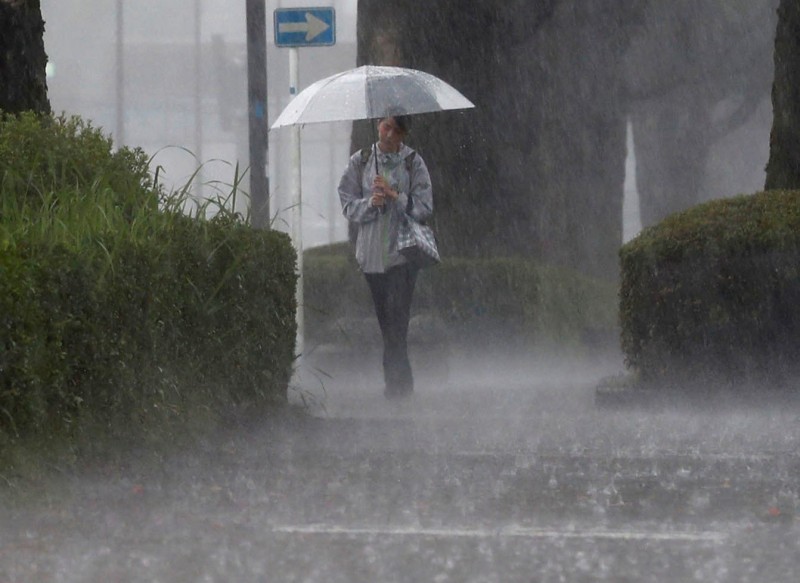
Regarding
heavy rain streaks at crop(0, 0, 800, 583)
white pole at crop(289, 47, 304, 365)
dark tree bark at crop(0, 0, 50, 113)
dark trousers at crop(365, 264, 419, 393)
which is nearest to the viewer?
heavy rain streaks at crop(0, 0, 800, 583)

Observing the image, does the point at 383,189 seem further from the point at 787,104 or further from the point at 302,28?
the point at 787,104

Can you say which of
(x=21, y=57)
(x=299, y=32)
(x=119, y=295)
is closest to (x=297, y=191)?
(x=299, y=32)

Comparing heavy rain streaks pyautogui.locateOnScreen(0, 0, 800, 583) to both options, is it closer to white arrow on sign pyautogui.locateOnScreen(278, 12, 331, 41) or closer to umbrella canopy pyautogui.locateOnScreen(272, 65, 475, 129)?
umbrella canopy pyautogui.locateOnScreen(272, 65, 475, 129)

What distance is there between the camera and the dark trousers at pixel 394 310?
1150 cm

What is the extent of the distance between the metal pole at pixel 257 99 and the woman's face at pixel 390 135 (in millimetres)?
4757

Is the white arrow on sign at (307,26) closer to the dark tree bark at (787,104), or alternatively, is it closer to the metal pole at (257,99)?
the metal pole at (257,99)

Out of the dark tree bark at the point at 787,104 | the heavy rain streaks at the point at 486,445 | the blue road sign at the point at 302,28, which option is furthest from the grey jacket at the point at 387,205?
the dark tree bark at the point at 787,104

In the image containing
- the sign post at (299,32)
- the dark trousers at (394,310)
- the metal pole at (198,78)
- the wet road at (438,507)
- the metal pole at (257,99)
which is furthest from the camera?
the metal pole at (198,78)

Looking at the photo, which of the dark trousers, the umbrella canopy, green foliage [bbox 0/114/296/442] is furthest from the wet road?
the umbrella canopy

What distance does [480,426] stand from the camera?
9844 millimetres

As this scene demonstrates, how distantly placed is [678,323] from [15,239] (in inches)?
197

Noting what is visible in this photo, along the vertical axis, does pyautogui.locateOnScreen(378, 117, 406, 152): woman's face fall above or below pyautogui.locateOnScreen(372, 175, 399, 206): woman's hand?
above

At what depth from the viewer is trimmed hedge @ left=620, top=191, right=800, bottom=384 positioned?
10.6 meters

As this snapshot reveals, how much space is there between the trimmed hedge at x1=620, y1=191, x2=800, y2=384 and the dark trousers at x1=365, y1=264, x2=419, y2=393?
1.63 meters
